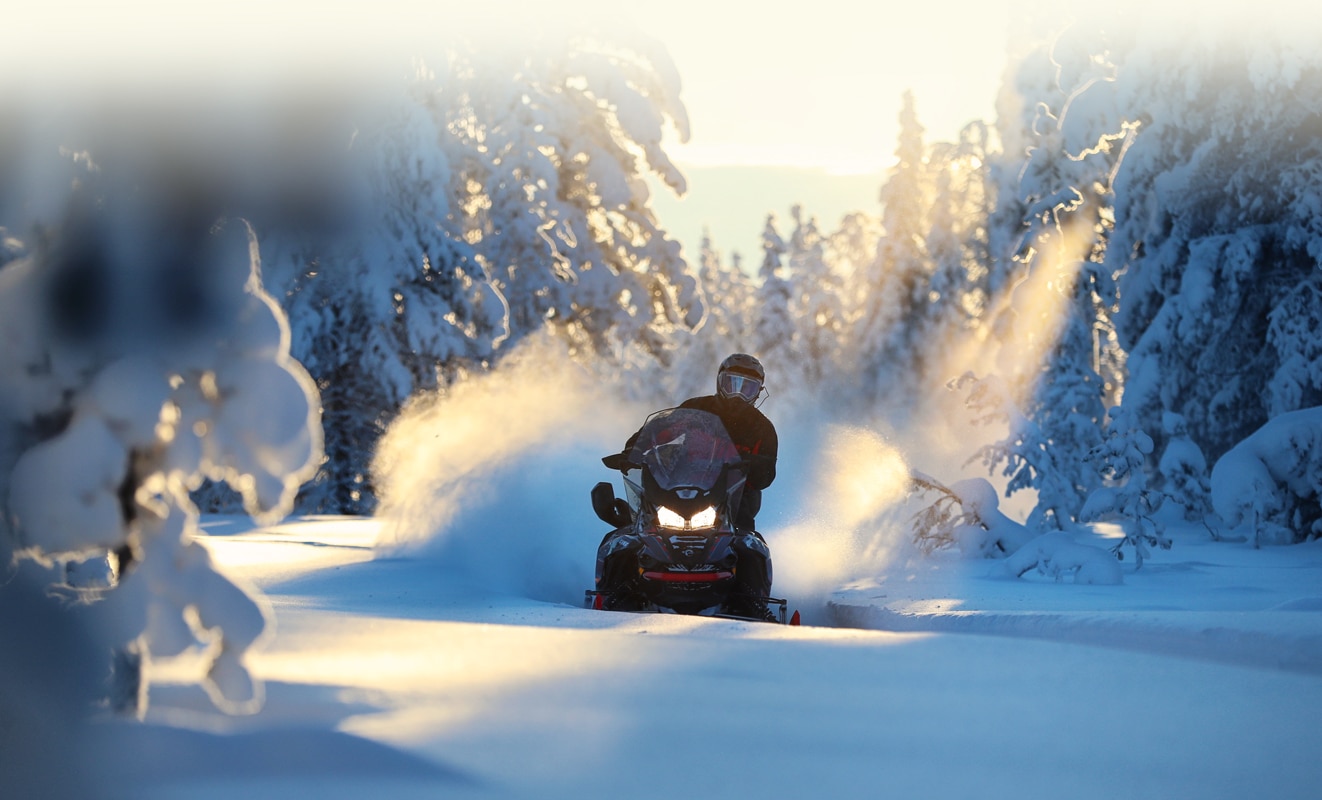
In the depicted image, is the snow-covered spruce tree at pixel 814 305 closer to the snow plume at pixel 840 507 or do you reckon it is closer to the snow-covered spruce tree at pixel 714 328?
the snow-covered spruce tree at pixel 714 328

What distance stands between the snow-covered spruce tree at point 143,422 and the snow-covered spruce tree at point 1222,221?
16.2 metres

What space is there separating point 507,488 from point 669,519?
5.82 m

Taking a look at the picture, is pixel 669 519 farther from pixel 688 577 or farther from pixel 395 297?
pixel 395 297

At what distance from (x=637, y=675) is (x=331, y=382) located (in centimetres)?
2029

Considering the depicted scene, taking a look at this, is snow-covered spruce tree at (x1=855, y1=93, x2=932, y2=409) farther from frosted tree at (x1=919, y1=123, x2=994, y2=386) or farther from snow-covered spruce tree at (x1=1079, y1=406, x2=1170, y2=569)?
snow-covered spruce tree at (x1=1079, y1=406, x2=1170, y2=569)

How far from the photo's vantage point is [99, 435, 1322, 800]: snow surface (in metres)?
3.94

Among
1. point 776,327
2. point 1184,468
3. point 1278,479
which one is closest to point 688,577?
point 1278,479

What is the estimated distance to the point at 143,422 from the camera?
3861 mm

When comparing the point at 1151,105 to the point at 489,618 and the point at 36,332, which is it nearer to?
the point at 489,618

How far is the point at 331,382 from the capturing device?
24.8 m

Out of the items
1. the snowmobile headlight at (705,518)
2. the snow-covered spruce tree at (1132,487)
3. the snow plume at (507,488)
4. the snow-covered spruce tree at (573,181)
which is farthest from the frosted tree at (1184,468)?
the snow-covered spruce tree at (573,181)

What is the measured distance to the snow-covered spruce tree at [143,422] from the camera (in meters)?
3.85

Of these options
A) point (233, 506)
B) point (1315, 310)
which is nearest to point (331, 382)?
point (233, 506)

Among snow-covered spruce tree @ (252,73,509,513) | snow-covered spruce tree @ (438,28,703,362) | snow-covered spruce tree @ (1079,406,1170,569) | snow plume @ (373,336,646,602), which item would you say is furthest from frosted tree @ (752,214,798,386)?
snow-covered spruce tree @ (1079,406,1170,569)
